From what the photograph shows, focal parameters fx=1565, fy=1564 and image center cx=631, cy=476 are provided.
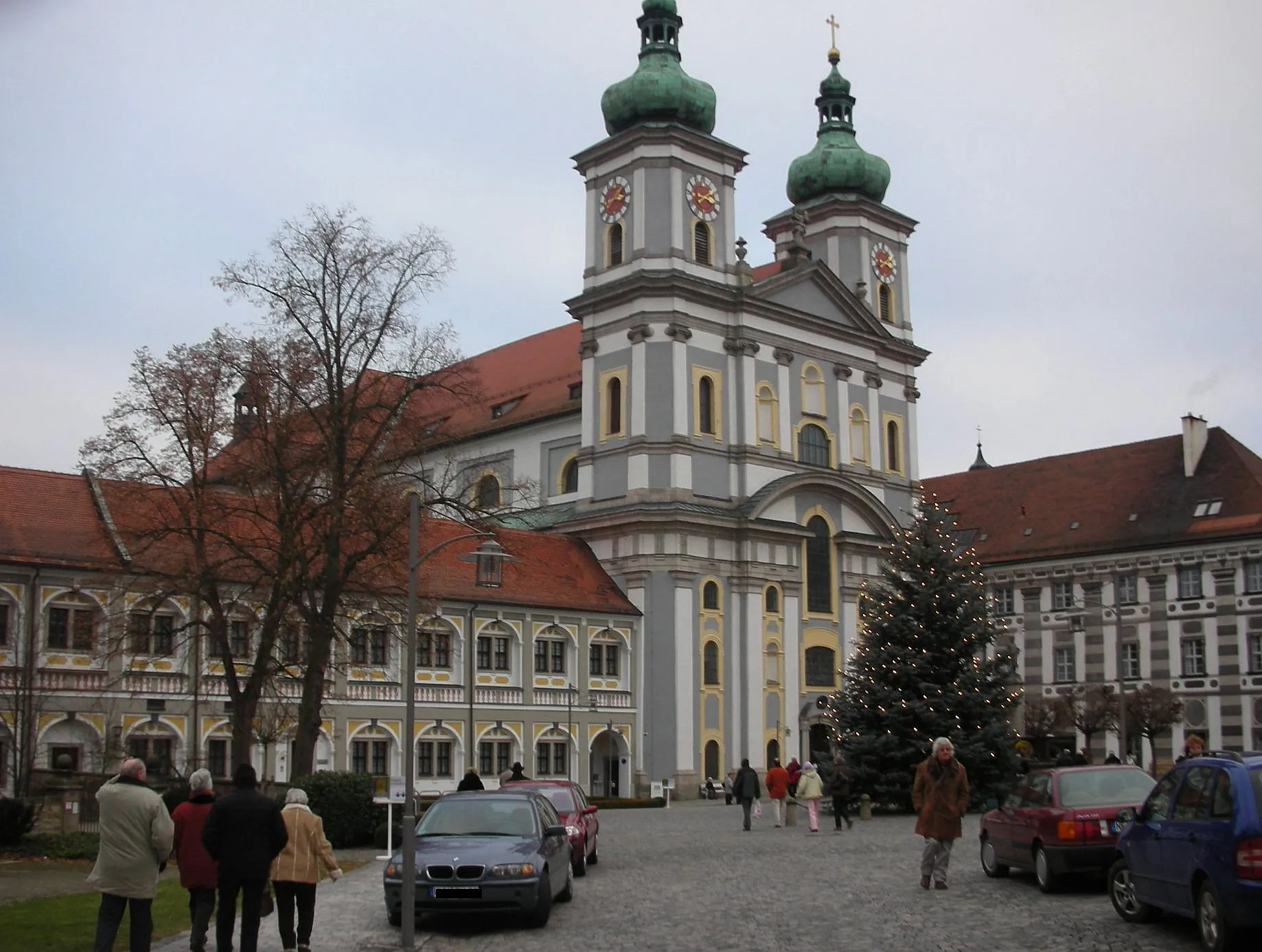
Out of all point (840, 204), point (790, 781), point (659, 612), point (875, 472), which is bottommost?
point (790, 781)

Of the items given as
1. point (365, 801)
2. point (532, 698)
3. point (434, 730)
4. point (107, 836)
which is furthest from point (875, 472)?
point (107, 836)

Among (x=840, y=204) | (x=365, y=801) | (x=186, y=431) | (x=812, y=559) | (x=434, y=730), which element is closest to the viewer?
(x=365, y=801)

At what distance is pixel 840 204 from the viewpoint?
6706cm

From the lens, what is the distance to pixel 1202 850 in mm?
13102

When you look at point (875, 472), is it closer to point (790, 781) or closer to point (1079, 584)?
point (1079, 584)

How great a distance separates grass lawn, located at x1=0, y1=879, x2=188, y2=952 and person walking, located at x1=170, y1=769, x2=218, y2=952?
5.15 ft

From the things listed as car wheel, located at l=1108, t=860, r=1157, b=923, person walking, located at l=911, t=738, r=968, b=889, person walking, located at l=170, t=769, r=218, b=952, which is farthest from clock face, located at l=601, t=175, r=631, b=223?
person walking, located at l=170, t=769, r=218, b=952

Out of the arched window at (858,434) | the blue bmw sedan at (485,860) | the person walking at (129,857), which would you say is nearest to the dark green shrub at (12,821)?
the blue bmw sedan at (485,860)

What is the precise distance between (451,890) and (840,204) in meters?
54.0

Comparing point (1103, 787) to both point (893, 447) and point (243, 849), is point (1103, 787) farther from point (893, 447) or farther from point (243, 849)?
point (893, 447)

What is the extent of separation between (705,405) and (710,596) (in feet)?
23.1

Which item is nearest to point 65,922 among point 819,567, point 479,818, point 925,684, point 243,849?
point 479,818

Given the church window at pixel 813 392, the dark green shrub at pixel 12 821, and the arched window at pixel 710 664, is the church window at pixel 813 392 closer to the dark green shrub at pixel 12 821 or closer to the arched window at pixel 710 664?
the arched window at pixel 710 664

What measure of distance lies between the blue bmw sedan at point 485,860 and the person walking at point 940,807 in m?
4.46
